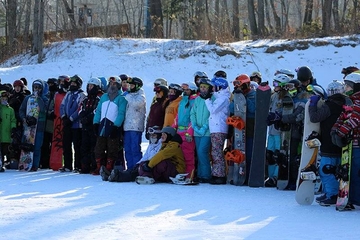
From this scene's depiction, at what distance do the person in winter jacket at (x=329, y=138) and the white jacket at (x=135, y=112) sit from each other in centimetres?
422

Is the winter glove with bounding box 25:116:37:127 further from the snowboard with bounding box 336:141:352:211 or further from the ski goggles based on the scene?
the snowboard with bounding box 336:141:352:211

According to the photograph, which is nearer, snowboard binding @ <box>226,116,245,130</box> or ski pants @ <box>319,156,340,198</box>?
ski pants @ <box>319,156,340,198</box>

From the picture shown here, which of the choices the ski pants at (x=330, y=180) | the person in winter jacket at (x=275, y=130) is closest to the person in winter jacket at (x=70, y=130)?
→ the person in winter jacket at (x=275, y=130)

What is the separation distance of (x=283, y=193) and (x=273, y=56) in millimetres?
15646

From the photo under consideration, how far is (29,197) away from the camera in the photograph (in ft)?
29.5

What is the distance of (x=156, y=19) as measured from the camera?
3225 cm

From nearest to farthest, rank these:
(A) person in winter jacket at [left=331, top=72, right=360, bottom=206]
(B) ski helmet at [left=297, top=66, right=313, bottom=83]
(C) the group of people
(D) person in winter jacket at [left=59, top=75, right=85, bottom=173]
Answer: (A) person in winter jacket at [left=331, top=72, right=360, bottom=206]
(C) the group of people
(B) ski helmet at [left=297, top=66, right=313, bottom=83]
(D) person in winter jacket at [left=59, top=75, right=85, bottom=173]

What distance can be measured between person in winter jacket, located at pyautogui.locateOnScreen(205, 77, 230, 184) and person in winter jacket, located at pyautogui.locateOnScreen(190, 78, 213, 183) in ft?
0.32

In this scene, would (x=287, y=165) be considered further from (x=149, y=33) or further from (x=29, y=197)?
(x=149, y=33)

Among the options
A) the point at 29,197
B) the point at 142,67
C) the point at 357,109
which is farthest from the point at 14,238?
the point at 142,67

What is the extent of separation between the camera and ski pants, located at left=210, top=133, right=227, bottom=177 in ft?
35.5

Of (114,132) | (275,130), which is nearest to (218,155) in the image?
(275,130)

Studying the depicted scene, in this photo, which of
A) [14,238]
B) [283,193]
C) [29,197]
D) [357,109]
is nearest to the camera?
[14,238]

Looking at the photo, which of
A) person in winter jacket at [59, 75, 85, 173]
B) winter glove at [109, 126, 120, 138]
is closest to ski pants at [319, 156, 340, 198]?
winter glove at [109, 126, 120, 138]
